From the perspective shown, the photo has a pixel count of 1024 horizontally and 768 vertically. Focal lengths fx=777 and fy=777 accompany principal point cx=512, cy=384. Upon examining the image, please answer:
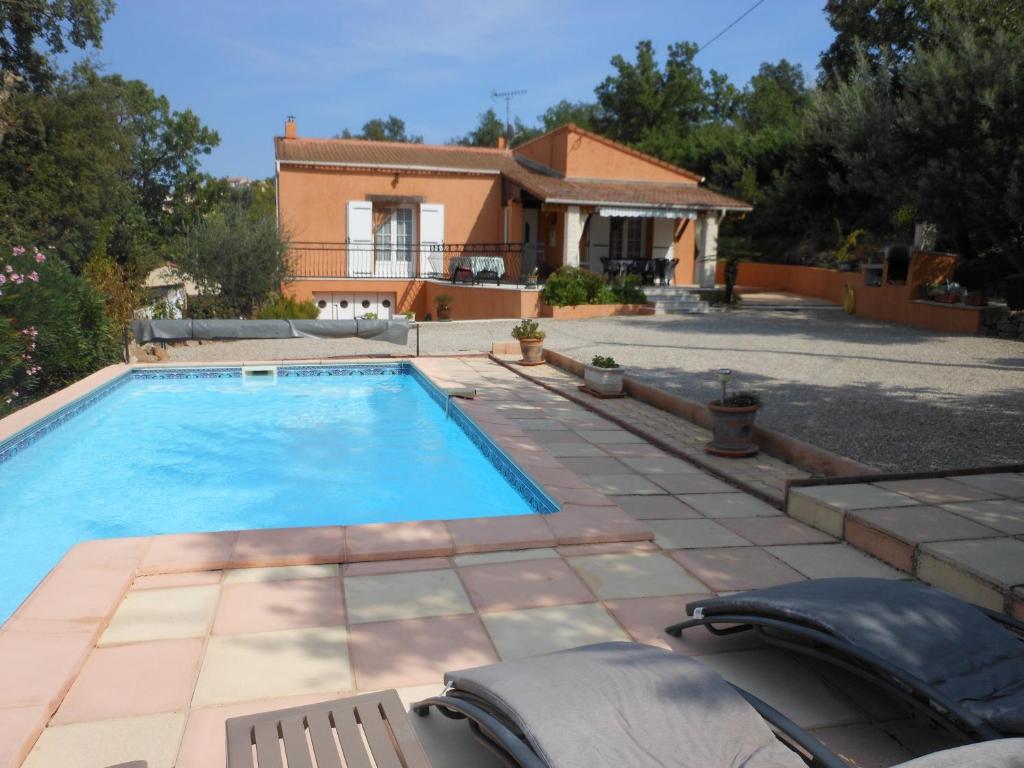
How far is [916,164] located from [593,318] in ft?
21.7

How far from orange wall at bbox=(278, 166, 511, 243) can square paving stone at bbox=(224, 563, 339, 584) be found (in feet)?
56.5

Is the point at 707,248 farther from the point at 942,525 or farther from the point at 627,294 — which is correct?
the point at 942,525

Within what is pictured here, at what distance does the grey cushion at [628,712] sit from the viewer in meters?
1.96

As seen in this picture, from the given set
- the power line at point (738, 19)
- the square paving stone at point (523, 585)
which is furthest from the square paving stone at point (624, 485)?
the power line at point (738, 19)

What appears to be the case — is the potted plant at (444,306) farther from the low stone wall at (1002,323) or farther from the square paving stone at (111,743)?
the square paving stone at (111,743)

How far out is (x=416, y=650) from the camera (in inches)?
119

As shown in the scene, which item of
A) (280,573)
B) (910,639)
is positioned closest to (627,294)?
(280,573)

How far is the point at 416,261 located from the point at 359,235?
5.91 feet

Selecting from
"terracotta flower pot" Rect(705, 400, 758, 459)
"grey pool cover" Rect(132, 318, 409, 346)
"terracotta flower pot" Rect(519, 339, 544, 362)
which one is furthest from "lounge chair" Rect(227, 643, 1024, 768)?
"grey pool cover" Rect(132, 318, 409, 346)

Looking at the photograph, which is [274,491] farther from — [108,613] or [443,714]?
[443,714]

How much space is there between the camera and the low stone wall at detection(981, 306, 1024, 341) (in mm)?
12586

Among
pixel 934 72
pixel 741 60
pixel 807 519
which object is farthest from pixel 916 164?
pixel 807 519

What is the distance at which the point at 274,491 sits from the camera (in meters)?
6.92

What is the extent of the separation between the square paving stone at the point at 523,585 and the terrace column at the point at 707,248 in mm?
18348
